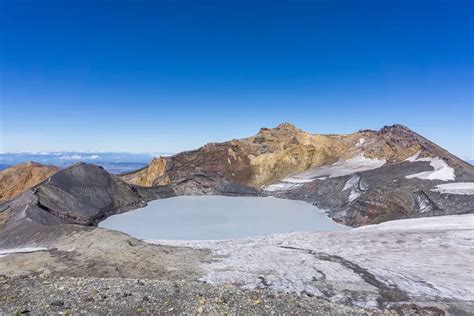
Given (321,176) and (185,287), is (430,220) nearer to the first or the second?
(185,287)

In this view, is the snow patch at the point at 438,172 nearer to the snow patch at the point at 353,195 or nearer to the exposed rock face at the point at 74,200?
the snow patch at the point at 353,195

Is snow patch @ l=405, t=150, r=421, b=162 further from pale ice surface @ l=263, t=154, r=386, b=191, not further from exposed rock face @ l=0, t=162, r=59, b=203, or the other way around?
exposed rock face @ l=0, t=162, r=59, b=203

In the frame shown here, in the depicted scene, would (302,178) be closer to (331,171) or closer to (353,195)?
(331,171)

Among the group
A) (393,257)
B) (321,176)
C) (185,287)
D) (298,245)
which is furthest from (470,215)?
(321,176)

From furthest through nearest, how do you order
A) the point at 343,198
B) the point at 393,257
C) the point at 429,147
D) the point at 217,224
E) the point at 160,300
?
the point at 429,147
the point at 343,198
the point at 217,224
the point at 393,257
the point at 160,300

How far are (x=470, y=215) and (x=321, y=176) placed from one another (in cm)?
2437

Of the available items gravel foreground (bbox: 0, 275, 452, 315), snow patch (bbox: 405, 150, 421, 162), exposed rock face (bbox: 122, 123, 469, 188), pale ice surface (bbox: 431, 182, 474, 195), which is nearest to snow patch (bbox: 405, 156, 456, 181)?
snow patch (bbox: 405, 150, 421, 162)

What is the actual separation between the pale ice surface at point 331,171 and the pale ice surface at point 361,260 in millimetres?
23659

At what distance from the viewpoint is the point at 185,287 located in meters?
10.6

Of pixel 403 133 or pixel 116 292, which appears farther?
pixel 403 133

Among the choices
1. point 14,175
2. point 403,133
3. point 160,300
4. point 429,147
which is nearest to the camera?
point 160,300

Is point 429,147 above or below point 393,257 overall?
above

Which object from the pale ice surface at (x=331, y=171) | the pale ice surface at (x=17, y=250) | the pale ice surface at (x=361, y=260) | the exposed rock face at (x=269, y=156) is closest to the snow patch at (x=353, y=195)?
the pale ice surface at (x=331, y=171)

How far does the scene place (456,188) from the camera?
27125mm
